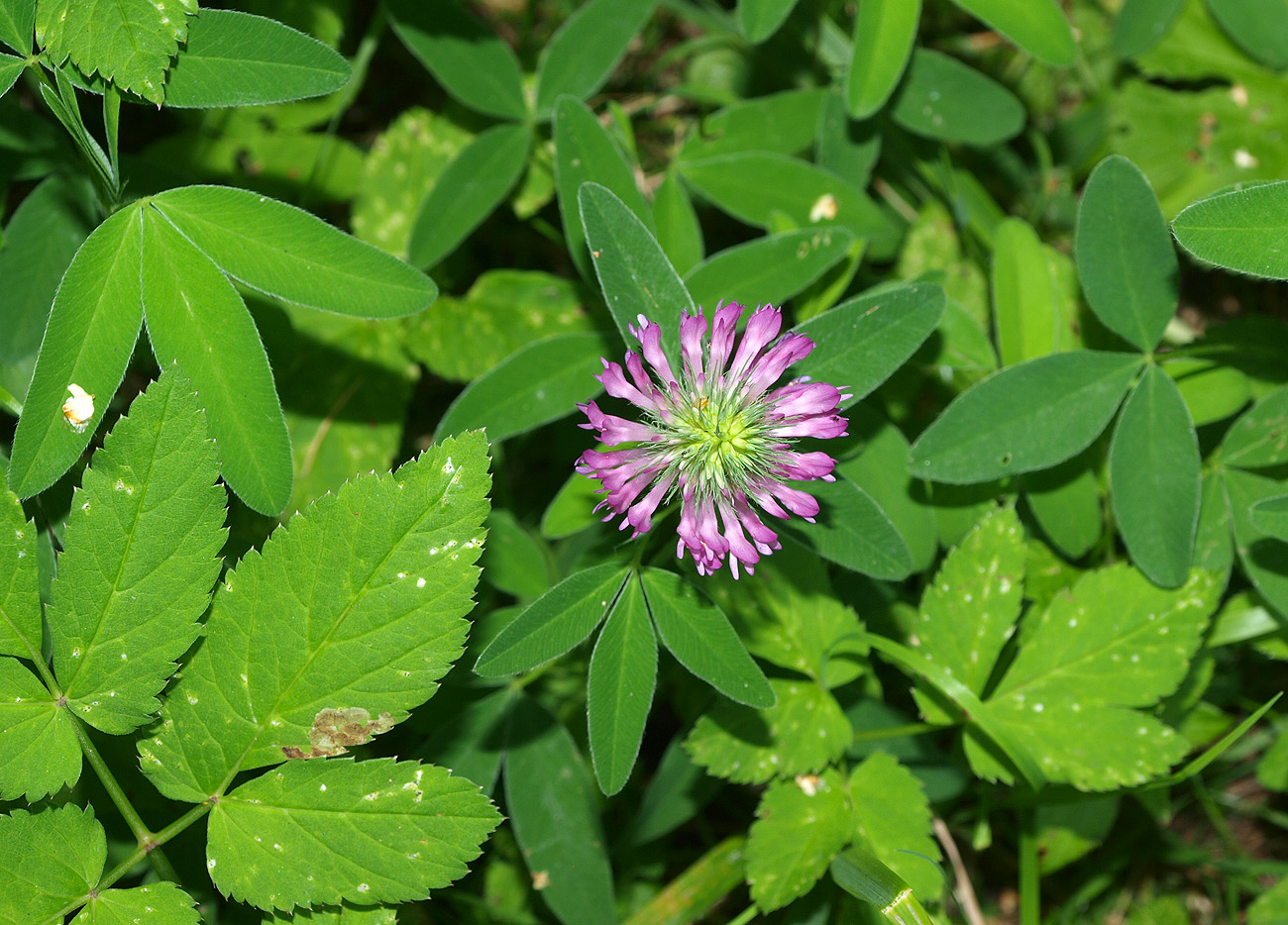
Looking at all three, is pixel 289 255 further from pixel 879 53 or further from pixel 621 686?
pixel 879 53

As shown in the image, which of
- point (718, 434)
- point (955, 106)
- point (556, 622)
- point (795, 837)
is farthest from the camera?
point (955, 106)

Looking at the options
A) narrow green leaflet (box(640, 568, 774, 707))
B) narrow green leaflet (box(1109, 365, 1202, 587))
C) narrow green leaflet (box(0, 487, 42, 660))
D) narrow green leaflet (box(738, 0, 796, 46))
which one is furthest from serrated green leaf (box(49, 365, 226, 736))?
narrow green leaflet (box(1109, 365, 1202, 587))

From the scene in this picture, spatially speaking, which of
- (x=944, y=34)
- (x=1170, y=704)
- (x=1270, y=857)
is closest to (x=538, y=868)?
(x=1170, y=704)

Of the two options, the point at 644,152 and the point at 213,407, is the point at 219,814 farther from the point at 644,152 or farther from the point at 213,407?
the point at 644,152

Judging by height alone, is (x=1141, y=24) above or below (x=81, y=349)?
above

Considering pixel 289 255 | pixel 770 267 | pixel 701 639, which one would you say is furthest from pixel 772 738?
pixel 289 255

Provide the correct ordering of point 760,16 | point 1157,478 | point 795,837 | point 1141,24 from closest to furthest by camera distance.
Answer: point 795,837 < point 1157,478 < point 760,16 < point 1141,24
